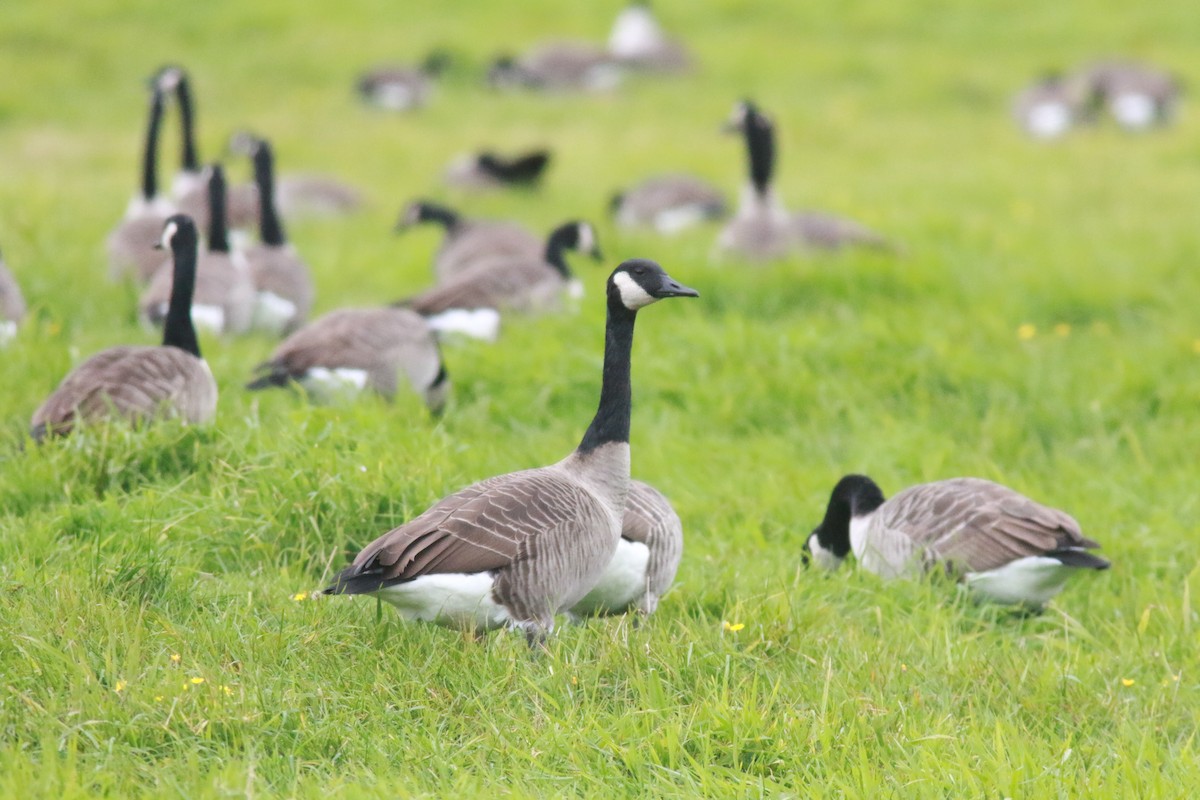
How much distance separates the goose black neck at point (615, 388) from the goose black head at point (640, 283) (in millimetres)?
65

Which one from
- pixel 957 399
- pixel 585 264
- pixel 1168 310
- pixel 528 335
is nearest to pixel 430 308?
pixel 528 335

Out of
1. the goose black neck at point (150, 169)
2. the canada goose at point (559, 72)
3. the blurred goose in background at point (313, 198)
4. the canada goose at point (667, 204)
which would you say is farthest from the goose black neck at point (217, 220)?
the canada goose at point (559, 72)

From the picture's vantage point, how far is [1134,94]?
1959 cm

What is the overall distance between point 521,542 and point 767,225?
23.3ft

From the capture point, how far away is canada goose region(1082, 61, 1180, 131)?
19.5 m

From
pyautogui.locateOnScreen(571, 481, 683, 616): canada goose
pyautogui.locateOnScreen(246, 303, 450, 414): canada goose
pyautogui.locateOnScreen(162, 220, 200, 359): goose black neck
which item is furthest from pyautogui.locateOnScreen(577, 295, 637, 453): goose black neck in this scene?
pyautogui.locateOnScreen(162, 220, 200, 359): goose black neck

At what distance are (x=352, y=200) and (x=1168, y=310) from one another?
26.8 feet

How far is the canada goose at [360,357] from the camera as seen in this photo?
318 inches

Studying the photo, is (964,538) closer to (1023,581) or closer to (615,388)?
(1023,581)

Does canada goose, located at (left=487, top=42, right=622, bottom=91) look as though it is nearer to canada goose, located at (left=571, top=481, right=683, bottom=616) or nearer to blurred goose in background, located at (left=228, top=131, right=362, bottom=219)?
blurred goose in background, located at (left=228, top=131, right=362, bottom=219)

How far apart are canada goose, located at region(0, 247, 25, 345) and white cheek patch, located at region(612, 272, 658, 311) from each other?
4450 mm

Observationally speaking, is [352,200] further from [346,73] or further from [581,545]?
[581,545]

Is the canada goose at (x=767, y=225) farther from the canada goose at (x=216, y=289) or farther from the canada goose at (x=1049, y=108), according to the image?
the canada goose at (x=1049, y=108)

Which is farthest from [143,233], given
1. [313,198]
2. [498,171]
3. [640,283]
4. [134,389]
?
[640,283]
